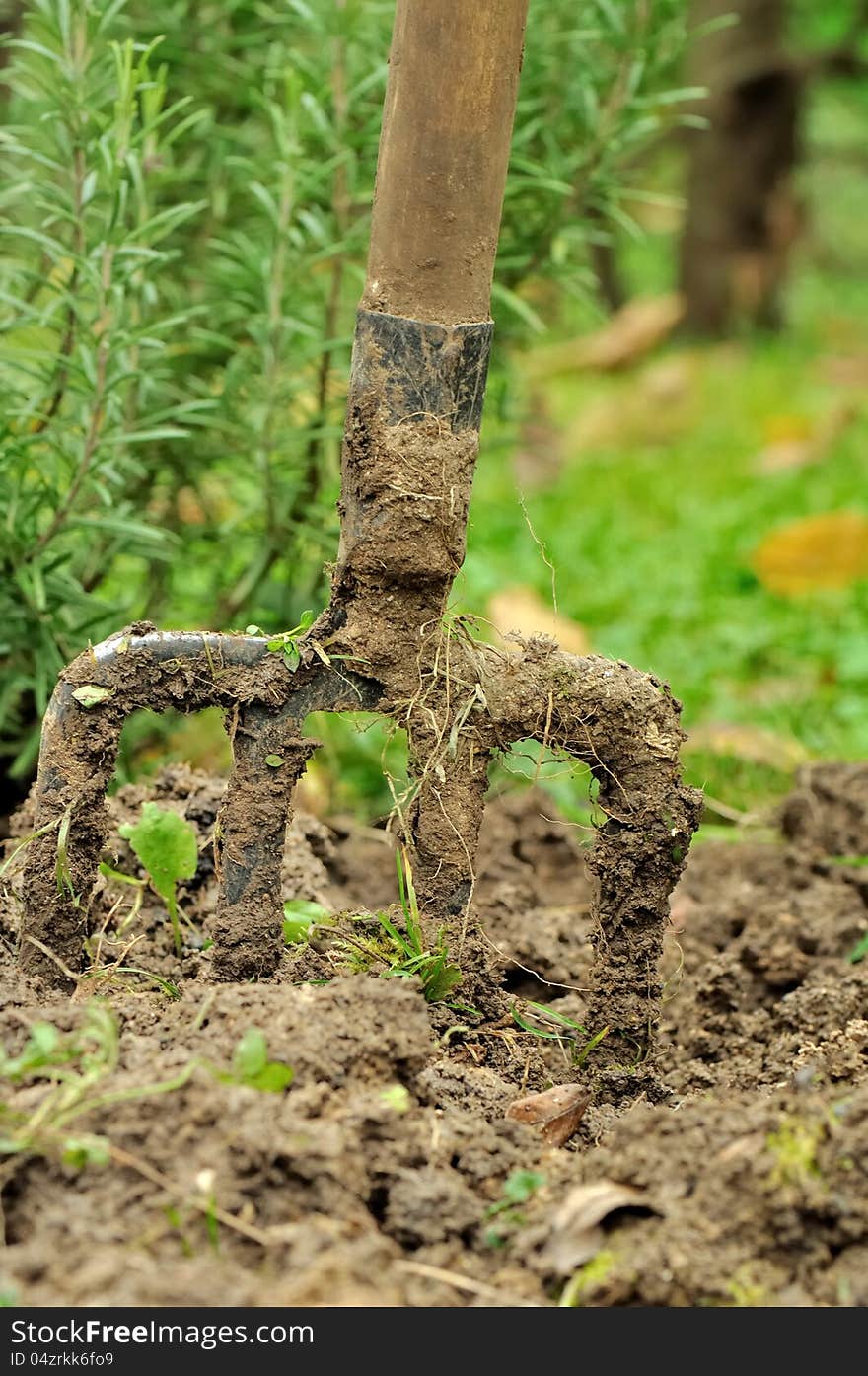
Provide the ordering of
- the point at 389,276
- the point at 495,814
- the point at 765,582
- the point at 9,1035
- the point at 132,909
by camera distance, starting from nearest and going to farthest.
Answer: the point at 9,1035
the point at 389,276
the point at 132,909
the point at 495,814
the point at 765,582

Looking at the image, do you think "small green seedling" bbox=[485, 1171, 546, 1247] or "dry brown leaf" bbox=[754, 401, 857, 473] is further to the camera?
"dry brown leaf" bbox=[754, 401, 857, 473]

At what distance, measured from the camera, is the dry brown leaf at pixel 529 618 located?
12.6ft

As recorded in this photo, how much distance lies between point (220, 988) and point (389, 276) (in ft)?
2.97

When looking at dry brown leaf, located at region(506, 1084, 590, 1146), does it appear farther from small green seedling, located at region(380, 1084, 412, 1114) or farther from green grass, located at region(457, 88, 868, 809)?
green grass, located at region(457, 88, 868, 809)

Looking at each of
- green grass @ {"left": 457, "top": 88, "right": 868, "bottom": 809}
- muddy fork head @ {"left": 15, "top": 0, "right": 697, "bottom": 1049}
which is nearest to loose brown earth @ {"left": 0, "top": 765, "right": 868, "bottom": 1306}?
muddy fork head @ {"left": 15, "top": 0, "right": 697, "bottom": 1049}

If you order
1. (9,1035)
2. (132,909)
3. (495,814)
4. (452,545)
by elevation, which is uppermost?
(452,545)

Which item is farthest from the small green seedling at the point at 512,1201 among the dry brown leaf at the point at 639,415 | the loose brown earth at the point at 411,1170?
the dry brown leaf at the point at 639,415

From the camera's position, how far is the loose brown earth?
129cm

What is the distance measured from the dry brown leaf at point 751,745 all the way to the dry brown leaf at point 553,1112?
1.66 meters

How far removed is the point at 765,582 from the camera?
4.56 m

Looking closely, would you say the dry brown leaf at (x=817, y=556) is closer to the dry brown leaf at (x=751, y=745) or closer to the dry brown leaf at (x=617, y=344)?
the dry brown leaf at (x=751, y=745)

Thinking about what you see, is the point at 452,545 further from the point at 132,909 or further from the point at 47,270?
the point at 47,270

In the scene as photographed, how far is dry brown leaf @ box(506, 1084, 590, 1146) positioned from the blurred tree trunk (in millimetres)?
7380

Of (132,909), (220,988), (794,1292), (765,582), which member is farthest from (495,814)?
(765,582)
